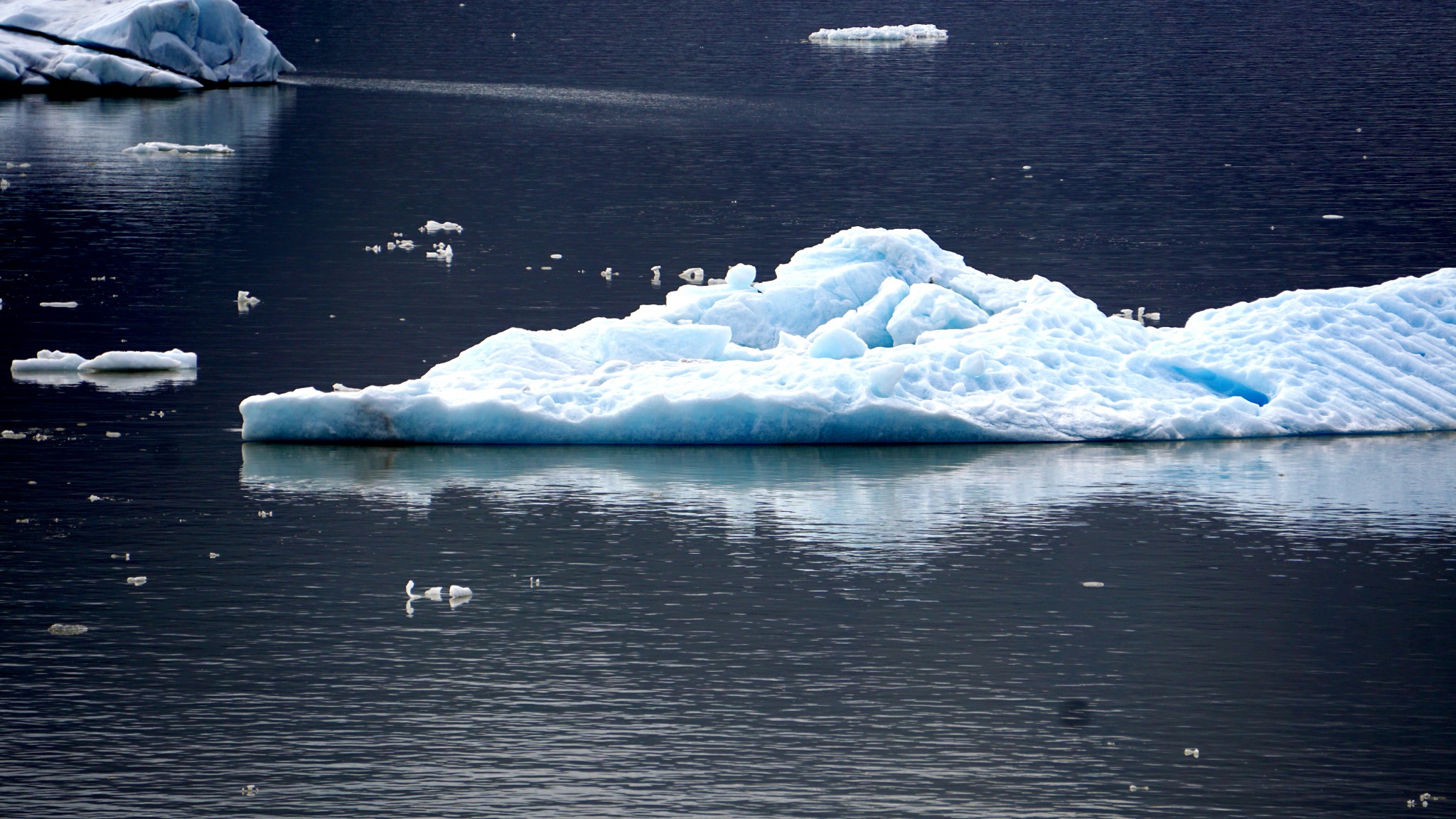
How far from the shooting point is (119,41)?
6116cm

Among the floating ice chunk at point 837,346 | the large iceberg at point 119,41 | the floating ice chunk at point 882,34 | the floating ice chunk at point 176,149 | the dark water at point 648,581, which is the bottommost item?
the dark water at point 648,581

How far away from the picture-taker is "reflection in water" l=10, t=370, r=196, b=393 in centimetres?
2314

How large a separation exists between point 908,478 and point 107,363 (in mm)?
10515

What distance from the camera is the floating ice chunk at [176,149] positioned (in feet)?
160

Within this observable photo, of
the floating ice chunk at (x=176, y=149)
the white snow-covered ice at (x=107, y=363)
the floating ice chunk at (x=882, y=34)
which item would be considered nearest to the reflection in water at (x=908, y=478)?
the white snow-covered ice at (x=107, y=363)

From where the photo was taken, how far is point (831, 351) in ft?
71.3

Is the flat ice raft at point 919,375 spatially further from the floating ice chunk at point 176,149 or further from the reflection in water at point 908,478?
the floating ice chunk at point 176,149

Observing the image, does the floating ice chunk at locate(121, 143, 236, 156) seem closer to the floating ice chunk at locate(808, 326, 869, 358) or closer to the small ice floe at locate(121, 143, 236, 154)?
the small ice floe at locate(121, 143, 236, 154)

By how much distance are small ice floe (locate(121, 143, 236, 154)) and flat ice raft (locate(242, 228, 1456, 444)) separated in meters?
28.2

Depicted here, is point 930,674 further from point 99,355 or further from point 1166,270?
point 1166,270

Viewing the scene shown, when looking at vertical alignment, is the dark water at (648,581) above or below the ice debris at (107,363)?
below

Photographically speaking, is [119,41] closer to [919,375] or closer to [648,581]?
[919,375]

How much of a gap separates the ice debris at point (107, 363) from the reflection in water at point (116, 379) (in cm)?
6

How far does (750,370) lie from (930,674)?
325 inches
